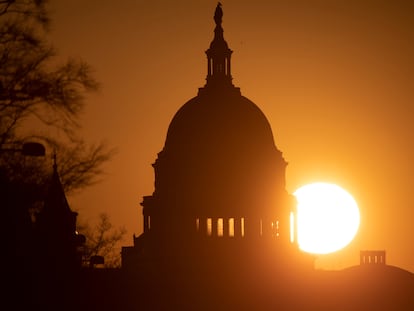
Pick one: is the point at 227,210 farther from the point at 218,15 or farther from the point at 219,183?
the point at 218,15

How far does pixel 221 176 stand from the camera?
132 metres

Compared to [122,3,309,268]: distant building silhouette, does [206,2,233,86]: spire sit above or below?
above

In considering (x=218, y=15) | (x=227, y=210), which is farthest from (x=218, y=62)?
(x=227, y=210)

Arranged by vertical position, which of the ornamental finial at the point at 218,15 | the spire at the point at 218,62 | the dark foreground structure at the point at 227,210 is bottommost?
the dark foreground structure at the point at 227,210

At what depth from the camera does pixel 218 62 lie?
428 ft

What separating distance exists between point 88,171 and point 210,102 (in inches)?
3969

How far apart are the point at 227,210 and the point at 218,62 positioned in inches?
487

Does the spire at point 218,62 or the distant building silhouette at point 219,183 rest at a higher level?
the spire at point 218,62

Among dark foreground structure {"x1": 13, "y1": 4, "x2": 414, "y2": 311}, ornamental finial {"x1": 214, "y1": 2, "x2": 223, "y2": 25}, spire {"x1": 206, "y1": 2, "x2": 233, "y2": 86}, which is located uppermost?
ornamental finial {"x1": 214, "y1": 2, "x2": 223, "y2": 25}

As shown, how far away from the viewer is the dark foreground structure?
4776 inches

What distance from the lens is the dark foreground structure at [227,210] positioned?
398ft

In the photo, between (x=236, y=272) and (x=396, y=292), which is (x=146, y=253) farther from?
(x=396, y=292)

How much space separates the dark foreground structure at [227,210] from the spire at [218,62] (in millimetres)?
83

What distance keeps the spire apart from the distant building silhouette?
0.08 meters
